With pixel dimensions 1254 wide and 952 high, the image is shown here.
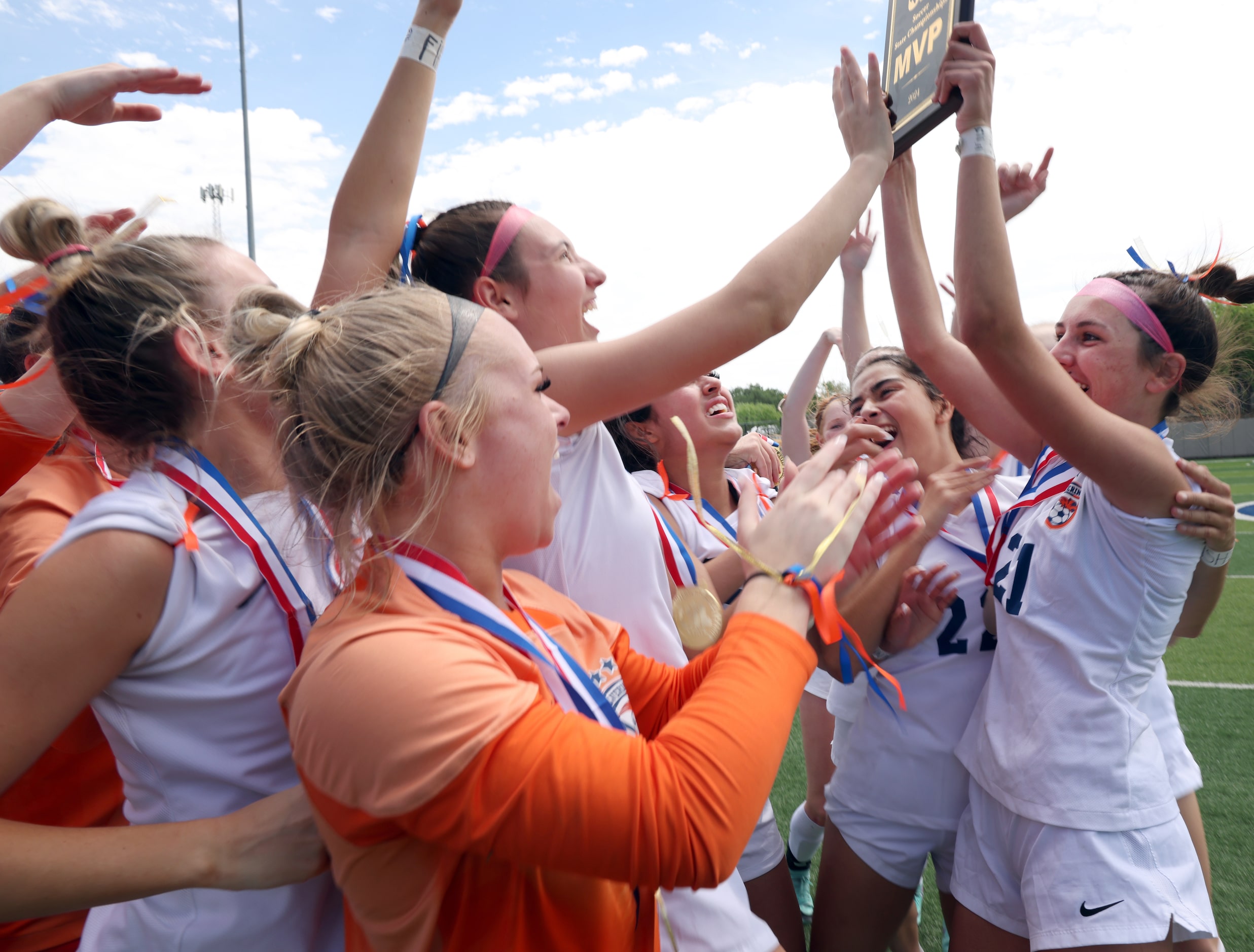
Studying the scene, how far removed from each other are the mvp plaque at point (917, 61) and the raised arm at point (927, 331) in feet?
1.03

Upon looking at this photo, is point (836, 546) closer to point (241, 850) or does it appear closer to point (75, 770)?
point (241, 850)

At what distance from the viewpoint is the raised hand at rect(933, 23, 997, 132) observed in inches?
74.4

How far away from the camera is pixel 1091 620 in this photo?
1982 millimetres

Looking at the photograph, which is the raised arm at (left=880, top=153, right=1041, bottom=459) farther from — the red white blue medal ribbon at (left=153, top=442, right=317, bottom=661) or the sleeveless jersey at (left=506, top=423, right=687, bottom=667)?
the red white blue medal ribbon at (left=153, top=442, right=317, bottom=661)

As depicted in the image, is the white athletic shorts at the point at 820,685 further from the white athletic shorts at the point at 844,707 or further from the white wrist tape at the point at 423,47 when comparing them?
the white wrist tape at the point at 423,47

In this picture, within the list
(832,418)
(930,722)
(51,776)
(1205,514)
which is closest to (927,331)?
(1205,514)

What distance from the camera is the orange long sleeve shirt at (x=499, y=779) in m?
0.97

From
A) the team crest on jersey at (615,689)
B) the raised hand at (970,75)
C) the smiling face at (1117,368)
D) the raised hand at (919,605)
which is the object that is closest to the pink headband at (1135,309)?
the smiling face at (1117,368)

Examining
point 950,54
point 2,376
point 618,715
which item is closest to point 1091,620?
point 618,715

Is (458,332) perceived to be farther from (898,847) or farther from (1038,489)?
(898,847)

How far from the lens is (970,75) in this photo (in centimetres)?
190

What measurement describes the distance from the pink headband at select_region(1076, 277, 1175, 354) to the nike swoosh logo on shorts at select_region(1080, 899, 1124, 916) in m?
1.53

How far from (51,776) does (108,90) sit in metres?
1.75

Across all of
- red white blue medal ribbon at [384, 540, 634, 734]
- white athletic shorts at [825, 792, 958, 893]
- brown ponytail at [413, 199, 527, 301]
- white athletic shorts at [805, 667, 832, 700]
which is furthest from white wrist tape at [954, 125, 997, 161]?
white athletic shorts at [805, 667, 832, 700]
